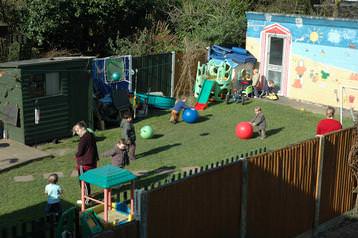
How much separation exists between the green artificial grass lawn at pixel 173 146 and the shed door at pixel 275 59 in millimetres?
2041

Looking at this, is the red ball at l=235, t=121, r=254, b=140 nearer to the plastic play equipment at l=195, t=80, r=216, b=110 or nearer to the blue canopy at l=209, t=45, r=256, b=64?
the plastic play equipment at l=195, t=80, r=216, b=110

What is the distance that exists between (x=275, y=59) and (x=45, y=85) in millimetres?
10911

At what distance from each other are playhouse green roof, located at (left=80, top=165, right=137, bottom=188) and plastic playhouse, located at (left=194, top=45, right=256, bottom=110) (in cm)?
1154

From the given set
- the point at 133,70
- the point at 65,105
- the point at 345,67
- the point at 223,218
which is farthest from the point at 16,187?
the point at 345,67

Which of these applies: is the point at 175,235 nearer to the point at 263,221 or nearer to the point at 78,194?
the point at 263,221

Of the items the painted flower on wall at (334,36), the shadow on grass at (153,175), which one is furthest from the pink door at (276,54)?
the shadow on grass at (153,175)

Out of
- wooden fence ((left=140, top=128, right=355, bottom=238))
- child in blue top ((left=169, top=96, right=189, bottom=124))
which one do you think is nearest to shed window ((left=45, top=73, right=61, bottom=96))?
child in blue top ((left=169, top=96, right=189, bottom=124))

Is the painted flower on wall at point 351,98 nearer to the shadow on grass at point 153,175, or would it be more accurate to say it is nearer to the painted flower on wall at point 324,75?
the painted flower on wall at point 324,75

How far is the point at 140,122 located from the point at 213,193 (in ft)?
36.0

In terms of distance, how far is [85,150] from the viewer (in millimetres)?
10969

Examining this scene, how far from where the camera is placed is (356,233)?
1082 centimetres

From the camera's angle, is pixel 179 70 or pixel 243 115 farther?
pixel 179 70

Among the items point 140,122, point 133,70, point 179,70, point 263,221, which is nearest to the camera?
point 263,221

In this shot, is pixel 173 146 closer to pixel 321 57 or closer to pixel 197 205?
pixel 197 205
